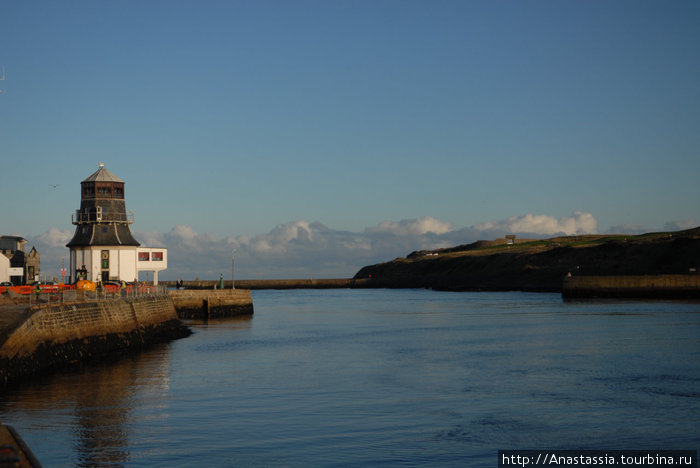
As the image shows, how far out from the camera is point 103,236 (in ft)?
221

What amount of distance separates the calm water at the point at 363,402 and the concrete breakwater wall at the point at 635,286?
56.8 metres

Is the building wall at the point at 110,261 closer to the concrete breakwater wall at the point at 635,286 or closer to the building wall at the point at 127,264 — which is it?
the building wall at the point at 127,264

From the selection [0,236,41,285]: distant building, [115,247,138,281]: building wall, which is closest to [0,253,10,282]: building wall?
[0,236,41,285]: distant building

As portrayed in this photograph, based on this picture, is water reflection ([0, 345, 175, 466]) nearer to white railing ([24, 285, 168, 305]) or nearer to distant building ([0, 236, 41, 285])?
white railing ([24, 285, 168, 305])

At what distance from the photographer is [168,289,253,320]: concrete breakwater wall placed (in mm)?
74938

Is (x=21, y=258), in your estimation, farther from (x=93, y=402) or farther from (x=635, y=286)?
(x=635, y=286)

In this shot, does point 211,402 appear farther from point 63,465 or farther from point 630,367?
point 630,367

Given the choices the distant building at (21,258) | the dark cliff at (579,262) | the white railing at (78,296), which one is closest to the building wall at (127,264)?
the white railing at (78,296)

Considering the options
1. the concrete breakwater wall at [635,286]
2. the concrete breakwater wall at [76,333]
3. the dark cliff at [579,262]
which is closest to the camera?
the concrete breakwater wall at [76,333]

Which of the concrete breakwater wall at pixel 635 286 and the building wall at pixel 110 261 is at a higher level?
the building wall at pixel 110 261

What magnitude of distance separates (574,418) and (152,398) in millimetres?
15597

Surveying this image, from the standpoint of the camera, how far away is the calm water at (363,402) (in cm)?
2120

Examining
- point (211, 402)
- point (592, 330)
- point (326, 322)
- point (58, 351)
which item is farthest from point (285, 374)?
point (326, 322)

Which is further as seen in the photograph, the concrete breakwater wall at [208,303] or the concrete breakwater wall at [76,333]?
the concrete breakwater wall at [208,303]
